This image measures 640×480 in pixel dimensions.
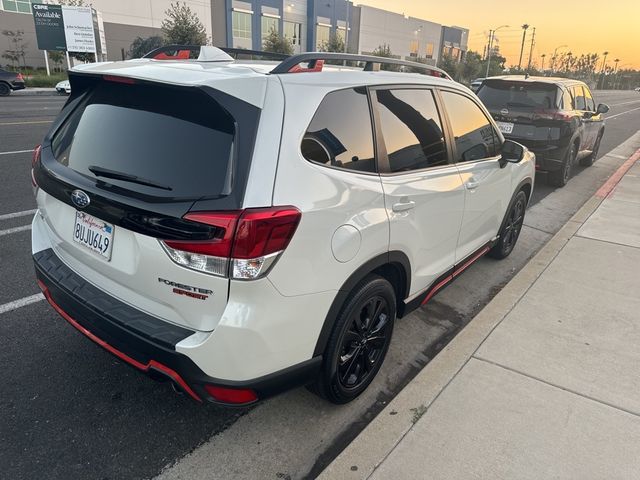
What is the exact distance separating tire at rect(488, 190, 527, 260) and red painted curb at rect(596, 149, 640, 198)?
11.2 ft

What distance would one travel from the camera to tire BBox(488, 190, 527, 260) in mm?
4695

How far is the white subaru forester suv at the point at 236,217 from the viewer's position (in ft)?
6.41

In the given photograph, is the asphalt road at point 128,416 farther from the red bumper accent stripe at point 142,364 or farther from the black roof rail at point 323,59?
the black roof rail at point 323,59

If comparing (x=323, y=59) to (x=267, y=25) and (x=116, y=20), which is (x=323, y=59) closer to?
(x=116, y=20)

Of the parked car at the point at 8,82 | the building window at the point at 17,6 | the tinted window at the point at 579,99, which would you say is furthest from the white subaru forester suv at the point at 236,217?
the building window at the point at 17,6

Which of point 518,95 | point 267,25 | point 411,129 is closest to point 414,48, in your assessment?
point 267,25

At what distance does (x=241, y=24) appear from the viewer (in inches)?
2330

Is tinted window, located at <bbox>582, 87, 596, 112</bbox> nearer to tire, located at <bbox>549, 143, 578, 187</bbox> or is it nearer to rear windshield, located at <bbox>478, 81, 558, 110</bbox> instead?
tire, located at <bbox>549, 143, 578, 187</bbox>

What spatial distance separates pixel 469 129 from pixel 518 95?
16.7 ft

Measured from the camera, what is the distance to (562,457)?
2.38 metres

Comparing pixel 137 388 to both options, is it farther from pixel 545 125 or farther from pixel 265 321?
pixel 545 125

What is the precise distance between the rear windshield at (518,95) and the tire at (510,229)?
350cm

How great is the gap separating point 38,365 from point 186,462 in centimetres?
129

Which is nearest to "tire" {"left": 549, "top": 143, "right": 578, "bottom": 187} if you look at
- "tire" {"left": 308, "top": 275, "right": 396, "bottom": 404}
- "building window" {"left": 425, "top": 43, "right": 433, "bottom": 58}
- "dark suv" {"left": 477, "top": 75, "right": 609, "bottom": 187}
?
"dark suv" {"left": 477, "top": 75, "right": 609, "bottom": 187}
